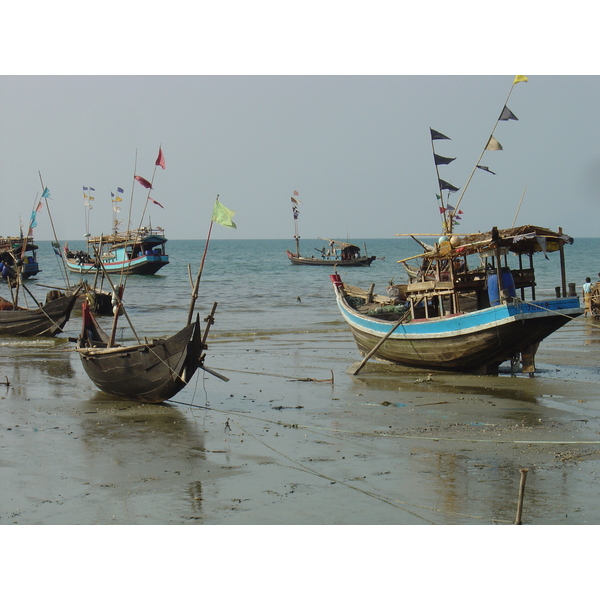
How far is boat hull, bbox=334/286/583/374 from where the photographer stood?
1116 centimetres

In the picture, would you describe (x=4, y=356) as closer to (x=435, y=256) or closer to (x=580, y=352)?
(x=435, y=256)

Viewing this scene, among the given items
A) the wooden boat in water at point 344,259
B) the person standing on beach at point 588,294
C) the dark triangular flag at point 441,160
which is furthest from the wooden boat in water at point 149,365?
the wooden boat in water at point 344,259

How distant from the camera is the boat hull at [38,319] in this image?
1927cm

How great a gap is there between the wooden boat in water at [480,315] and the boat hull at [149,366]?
3.92 m

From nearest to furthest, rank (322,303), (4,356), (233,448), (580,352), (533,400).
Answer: (233,448) < (533,400) < (580,352) < (4,356) < (322,303)

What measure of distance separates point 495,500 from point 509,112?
8829 millimetres

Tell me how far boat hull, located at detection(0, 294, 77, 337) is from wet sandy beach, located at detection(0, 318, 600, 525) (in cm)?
655

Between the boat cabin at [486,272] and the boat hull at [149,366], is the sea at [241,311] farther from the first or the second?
the boat cabin at [486,272]

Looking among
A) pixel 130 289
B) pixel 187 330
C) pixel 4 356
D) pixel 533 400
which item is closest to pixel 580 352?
pixel 533 400

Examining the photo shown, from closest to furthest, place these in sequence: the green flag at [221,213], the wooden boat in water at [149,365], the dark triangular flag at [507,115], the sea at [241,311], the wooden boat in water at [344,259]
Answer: the green flag at [221,213] → the wooden boat in water at [149,365] → the dark triangular flag at [507,115] → the sea at [241,311] → the wooden boat in water at [344,259]

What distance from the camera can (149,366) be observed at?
32.8 feet

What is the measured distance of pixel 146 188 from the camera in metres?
11.6

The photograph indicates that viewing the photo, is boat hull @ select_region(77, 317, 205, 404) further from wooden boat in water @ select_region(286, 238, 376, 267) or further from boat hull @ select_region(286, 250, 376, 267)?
boat hull @ select_region(286, 250, 376, 267)

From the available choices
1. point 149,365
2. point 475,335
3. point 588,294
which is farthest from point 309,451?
point 588,294
